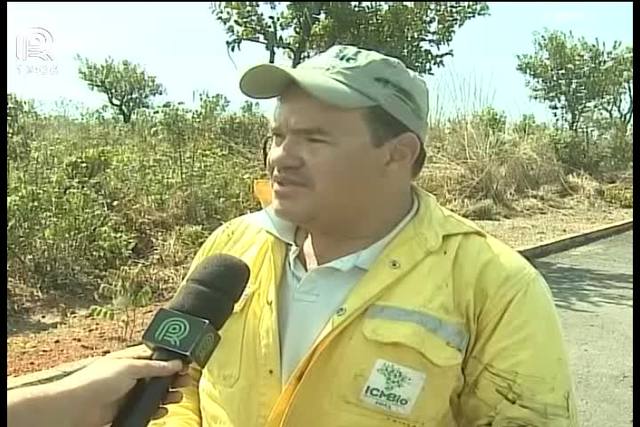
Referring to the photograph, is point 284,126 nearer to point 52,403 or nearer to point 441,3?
point 52,403

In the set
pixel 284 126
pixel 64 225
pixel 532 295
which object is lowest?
pixel 64 225

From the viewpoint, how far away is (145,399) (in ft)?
5.69

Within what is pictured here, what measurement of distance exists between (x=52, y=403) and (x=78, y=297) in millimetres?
4433

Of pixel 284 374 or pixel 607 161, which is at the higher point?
pixel 284 374

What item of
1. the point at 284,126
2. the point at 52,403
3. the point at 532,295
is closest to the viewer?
the point at 52,403

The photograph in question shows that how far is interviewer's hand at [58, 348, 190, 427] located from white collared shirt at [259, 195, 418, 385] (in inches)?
17.5

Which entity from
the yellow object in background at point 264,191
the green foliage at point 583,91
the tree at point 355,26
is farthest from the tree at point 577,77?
the yellow object in background at point 264,191

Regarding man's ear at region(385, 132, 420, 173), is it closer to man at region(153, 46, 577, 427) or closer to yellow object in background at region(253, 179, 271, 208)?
man at region(153, 46, 577, 427)

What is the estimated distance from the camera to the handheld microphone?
1737mm

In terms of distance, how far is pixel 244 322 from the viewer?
2.27 metres

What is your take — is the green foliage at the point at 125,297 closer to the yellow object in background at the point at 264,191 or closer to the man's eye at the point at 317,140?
the yellow object in background at the point at 264,191

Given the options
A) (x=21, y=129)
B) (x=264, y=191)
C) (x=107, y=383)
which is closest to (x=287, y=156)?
(x=264, y=191)

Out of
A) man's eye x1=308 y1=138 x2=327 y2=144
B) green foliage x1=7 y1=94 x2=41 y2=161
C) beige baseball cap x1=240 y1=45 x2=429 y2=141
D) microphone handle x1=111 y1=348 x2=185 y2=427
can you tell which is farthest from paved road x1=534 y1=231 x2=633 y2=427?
green foliage x1=7 y1=94 x2=41 y2=161

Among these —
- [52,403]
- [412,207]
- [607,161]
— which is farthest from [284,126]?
[607,161]
